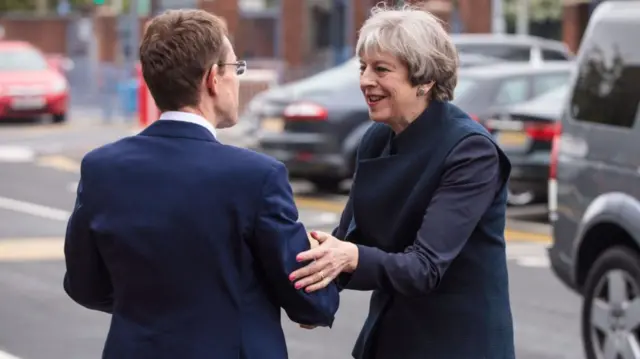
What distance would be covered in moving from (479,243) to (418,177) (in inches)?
9.0

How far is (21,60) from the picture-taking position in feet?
103

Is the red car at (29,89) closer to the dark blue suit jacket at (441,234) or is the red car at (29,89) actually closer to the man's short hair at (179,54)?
the dark blue suit jacket at (441,234)

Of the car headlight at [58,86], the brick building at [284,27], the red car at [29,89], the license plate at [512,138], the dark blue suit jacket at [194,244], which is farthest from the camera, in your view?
the brick building at [284,27]

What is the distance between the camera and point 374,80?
13.0 ft

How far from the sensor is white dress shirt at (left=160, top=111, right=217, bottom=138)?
361 centimetres

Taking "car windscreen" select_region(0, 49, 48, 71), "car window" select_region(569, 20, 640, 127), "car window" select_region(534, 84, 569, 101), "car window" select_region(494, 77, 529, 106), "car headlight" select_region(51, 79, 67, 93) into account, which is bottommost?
"car headlight" select_region(51, 79, 67, 93)

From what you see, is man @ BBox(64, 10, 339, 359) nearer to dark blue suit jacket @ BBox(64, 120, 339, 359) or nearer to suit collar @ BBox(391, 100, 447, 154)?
dark blue suit jacket @ BBox(64, 120, 339, 359)

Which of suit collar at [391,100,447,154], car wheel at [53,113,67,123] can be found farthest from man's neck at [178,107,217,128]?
car wheel at [53,113,67,123]

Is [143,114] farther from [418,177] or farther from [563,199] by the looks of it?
[418,177]

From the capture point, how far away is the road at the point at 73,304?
350 inches

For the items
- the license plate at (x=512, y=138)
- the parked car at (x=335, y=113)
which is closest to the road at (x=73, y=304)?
the parked car at (x=335, y=113)

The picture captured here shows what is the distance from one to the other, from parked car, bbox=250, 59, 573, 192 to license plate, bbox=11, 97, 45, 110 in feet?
45.2

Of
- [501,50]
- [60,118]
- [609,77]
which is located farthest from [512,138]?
[60,118]

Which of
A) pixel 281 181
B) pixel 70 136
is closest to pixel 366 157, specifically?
pixel 281 181
